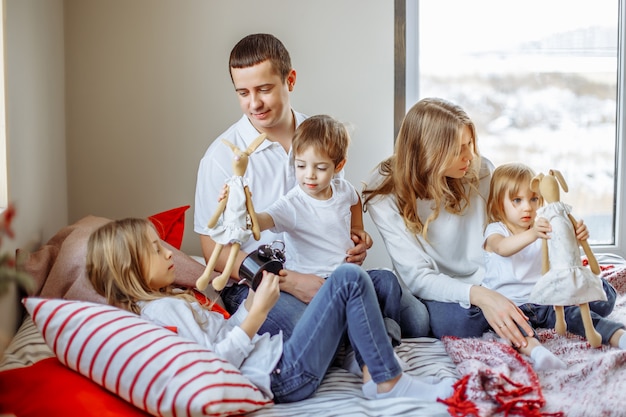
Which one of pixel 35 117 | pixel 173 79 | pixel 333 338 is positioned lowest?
pixel 333 338

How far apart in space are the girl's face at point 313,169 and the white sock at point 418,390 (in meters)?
0.56

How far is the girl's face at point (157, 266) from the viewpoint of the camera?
168 cm

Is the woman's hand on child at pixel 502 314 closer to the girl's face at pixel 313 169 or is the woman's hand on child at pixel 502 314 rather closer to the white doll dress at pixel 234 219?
the girl's face at pixel 313 169

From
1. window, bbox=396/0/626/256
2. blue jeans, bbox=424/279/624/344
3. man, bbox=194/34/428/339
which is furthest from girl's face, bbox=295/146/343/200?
window, bbox=396/0/626/256

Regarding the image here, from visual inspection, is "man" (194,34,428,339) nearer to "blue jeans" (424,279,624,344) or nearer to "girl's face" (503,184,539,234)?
"blue jeans" (424,279,624,344)

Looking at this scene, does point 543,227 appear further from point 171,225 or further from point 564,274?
point 171,225

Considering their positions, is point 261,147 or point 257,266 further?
point 261,147

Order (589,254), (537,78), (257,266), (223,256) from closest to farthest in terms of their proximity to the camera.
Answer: (257,266) < (589,254) < (223,256) < (537,78)

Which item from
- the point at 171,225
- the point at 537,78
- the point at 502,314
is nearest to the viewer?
the point at 502,314

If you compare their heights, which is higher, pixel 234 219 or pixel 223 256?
pixel 234 219

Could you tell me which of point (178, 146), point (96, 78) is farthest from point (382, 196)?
point (96, 78)

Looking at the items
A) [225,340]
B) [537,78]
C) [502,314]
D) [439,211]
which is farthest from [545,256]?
[537,78]

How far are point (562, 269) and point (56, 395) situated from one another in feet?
3.92

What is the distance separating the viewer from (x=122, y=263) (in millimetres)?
1646
